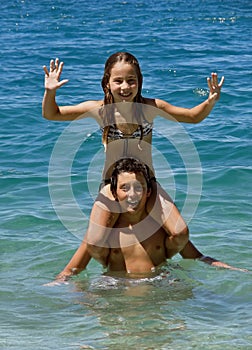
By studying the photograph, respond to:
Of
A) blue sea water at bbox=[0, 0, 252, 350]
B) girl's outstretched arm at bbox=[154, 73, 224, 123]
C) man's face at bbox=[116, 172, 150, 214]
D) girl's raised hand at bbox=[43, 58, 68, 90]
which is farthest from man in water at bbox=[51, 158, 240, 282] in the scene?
girl's raised hand at bbox=[43, 58, 68, 90]

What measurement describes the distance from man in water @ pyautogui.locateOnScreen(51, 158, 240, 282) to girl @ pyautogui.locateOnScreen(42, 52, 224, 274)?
0.24ft

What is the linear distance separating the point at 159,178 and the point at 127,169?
11.6 feet

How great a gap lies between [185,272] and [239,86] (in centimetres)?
826

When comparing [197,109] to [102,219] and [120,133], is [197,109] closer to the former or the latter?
[120,133]

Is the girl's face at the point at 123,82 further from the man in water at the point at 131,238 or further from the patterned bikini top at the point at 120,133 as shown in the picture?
the man in water at the point at 131,238

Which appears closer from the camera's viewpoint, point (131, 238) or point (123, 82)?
point (123, 82)

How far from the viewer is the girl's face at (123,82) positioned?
5879 millimetres

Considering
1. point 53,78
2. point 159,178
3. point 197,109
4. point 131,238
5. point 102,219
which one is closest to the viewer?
point 53,78

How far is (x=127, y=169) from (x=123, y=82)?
2.19 ft

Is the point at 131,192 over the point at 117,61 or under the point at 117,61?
under

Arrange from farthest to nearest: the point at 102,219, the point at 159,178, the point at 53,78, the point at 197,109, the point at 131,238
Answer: the point at 159,178 → the point at 131,238 → the point at 102,219 → the point at 197,109 → the point at 53,78

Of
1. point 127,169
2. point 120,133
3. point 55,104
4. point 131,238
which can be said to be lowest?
point 131,238

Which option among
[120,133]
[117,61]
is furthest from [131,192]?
[117,61]

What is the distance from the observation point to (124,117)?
6023 millimetres
